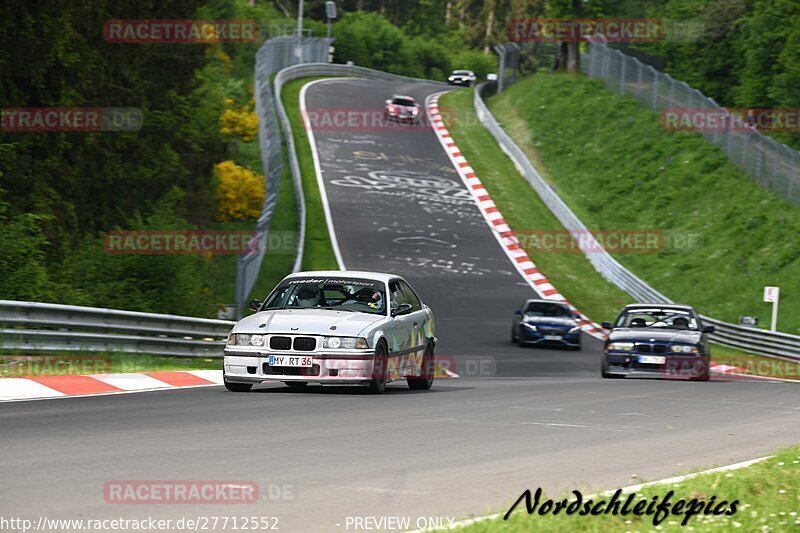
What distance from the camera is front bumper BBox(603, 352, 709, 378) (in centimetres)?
2086

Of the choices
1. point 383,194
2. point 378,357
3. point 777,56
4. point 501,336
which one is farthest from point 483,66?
point 378,357

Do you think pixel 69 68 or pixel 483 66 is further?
pixel 483 66

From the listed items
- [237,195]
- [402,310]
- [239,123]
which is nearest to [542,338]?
[402,310]

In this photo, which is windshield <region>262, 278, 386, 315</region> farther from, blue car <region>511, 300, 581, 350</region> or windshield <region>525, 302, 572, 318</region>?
windshield <region>525, 302, 572, 318</region>

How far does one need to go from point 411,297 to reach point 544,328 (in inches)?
529

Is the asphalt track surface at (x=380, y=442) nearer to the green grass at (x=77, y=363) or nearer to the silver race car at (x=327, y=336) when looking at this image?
the silver race car at (x=327, y=336)

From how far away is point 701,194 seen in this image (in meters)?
47.4

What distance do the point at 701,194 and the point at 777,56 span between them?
54.0 ft

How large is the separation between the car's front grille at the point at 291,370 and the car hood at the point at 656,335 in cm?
862

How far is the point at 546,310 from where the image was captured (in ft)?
99.8

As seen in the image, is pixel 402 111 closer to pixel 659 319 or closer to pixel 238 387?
pixel 659 319

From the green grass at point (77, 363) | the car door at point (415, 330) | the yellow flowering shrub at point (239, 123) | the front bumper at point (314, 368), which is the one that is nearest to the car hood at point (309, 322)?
the front bumper at point (314, 368)

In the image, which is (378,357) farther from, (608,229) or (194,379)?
(608,229)

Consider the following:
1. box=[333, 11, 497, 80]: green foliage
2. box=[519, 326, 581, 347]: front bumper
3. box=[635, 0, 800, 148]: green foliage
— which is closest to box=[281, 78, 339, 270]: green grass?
box=[519, 326, 581, 347]: front bumper
